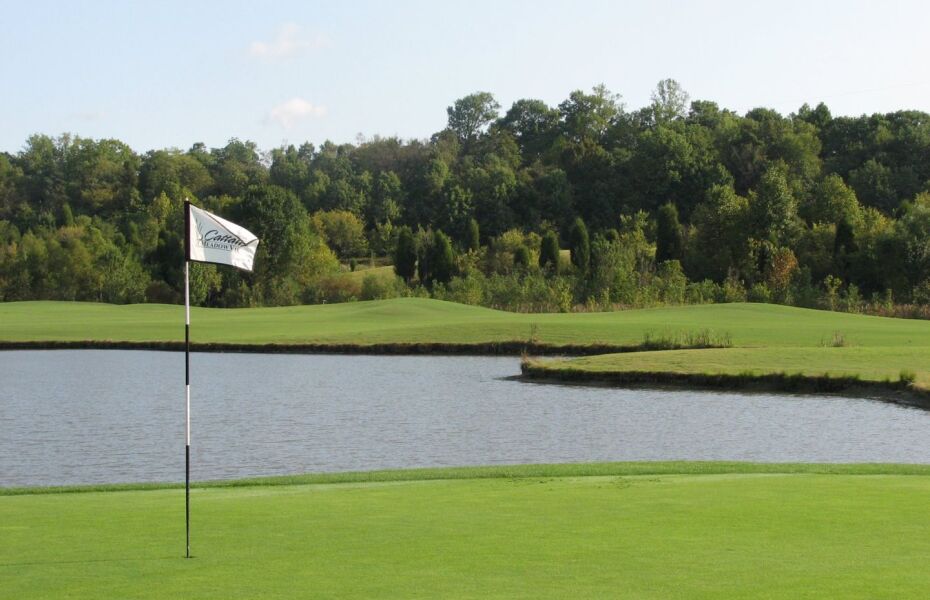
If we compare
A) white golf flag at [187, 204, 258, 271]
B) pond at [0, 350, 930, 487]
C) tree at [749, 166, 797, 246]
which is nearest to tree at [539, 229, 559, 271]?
tree at [749, 166, 797, 246]

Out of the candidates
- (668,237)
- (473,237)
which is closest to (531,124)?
(473,237)

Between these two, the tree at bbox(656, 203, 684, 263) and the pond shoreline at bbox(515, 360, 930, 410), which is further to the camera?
the tree at bbox(656, 203, 684, 263)

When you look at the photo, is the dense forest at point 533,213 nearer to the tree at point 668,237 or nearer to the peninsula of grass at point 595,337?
the tree at point 668,237

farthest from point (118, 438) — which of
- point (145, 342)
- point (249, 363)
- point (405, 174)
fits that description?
point (405, 174)

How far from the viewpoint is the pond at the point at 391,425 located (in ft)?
74.8

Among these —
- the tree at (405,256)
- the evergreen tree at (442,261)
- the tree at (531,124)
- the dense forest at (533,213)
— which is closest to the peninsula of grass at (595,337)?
the dense forest at (533,213)

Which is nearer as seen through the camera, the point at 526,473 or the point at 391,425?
the point at 526,473

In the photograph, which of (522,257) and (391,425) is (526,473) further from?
(522,257)

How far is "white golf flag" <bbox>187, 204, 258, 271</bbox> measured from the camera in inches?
450

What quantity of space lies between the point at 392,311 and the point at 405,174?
65.8m

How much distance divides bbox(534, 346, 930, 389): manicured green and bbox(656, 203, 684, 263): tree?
40844 millimetres

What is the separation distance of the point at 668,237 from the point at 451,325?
1264 inches

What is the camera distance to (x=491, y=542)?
35.7 ft

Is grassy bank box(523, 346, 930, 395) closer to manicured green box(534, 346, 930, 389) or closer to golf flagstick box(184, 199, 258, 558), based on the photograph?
manicured green box(534, 346, 930, 389)
